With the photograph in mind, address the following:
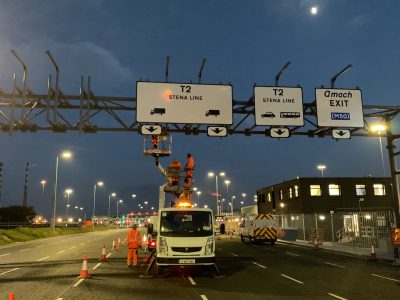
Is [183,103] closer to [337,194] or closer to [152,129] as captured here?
[152,129]

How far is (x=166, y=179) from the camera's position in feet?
78.3

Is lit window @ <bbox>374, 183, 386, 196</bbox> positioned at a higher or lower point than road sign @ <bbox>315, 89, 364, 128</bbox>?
lower

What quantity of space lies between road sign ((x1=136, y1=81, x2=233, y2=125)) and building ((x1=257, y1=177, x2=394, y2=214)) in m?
39.6

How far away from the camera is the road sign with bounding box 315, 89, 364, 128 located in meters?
21.7

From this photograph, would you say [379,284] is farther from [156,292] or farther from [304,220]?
[304,220]

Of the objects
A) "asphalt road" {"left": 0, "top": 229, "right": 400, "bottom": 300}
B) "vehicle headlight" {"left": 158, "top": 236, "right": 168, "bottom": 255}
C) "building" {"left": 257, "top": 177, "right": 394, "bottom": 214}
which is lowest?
"asphalt road" {"left": 0, "top": 229, "right": 400, "bottom": 300}

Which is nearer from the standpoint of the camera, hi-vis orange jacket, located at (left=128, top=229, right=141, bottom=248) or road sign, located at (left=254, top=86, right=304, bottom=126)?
hi-vis orange jacket, located at (left=128, top=229, right=141, bottom=248)

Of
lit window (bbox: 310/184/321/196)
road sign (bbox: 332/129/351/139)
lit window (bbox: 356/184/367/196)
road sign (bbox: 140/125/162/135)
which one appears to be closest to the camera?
road sign (bbox: 140/125/162/135)

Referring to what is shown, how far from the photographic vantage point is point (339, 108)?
71.9 ft

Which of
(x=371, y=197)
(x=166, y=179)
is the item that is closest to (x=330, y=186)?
(x=371, y=197)

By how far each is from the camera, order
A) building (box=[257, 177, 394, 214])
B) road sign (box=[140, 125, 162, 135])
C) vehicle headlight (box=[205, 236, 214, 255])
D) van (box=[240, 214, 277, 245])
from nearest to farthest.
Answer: vehicle headlight (box=[205, 236, 214, 255]) < road sign (box=[140, 125, 162, 135]) < van (box=[240, 214, 277, 245]) < building (box=[257, 177, 394, 214])

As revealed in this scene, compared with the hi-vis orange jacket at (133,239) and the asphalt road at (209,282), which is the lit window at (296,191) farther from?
the hi-vis orange jacket at (133,239)

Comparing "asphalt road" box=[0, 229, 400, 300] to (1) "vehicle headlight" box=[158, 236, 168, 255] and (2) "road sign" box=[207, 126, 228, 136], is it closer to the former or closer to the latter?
(1) "vehicle headlight" box=[158, 236, 168, 255]

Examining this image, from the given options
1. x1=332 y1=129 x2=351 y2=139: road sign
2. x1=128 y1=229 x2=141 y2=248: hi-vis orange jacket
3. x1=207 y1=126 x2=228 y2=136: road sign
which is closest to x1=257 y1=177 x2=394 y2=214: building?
x1=332 y1=129 x2=351 y2=139: road sign
